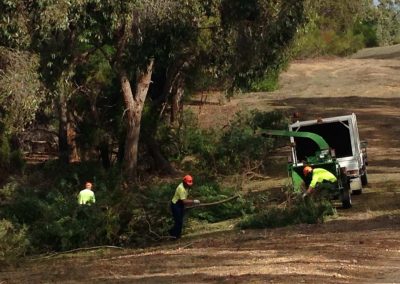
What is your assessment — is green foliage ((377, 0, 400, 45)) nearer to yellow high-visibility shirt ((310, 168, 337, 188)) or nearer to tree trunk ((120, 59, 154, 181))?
tree trunk ((120, 59, 154, 181))

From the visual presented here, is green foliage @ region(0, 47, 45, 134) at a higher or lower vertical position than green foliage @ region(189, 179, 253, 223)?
higher

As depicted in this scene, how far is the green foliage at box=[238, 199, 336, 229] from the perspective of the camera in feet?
62.8

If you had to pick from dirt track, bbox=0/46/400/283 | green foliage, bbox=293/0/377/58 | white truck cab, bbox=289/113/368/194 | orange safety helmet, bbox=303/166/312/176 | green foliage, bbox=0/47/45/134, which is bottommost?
dirt track, bbox=0/46/400/283

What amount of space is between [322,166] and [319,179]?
1470 mm

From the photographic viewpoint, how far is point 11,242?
719 inches

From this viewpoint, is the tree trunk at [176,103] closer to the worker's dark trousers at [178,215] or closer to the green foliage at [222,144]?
the green foliage at [222,144]

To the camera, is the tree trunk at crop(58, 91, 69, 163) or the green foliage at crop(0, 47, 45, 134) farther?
the tree trunk at crop(58, 91, 69, 163)

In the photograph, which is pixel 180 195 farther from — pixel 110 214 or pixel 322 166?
pixel 322 166

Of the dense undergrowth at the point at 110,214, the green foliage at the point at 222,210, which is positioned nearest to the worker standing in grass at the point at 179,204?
the dense undergrowth at the point at 110,214

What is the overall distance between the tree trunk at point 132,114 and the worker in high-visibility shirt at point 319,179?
866 centimetres

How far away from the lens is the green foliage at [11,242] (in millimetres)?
17547

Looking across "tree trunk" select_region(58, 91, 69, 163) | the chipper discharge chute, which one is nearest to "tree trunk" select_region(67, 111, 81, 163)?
"tree trunk" select_region(58, 91, 69, 163)

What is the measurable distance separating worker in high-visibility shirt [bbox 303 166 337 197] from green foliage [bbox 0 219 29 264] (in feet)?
20.7

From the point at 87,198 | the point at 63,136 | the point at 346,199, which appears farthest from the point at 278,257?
the point at 63,136
